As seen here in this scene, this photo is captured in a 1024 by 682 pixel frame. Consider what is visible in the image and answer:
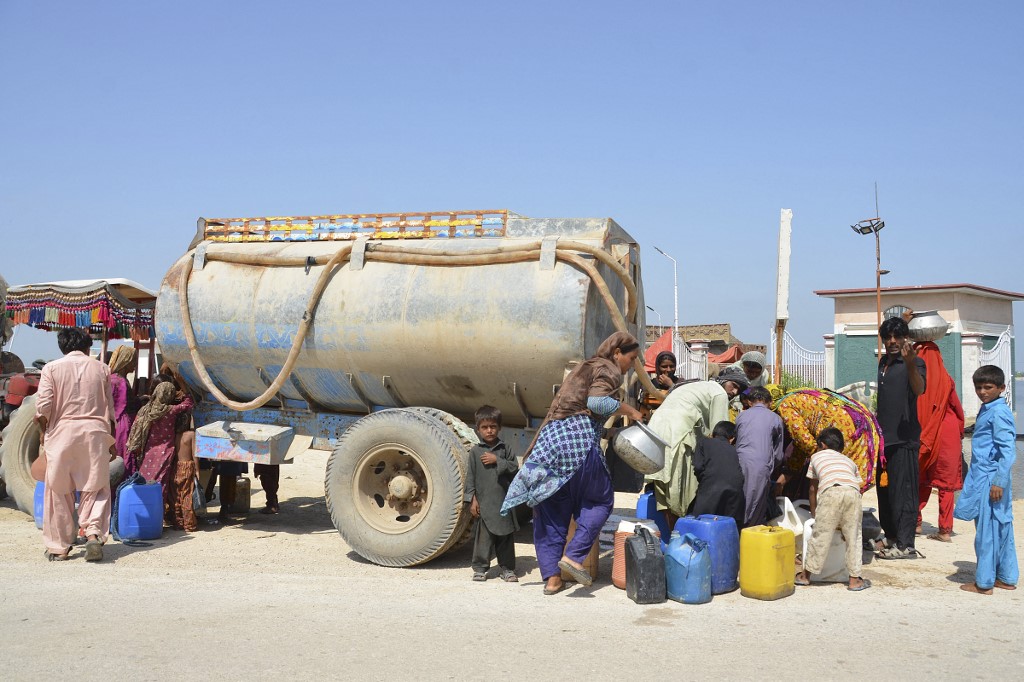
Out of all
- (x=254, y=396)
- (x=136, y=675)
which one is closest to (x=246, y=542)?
(x=254, y=396)

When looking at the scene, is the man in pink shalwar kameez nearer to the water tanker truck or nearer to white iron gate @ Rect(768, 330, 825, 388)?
the water tanker truck

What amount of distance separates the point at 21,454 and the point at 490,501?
5.34 m

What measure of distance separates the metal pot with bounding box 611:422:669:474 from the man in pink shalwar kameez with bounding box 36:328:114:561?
13.0 ft

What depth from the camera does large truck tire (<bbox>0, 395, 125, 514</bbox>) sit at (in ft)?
27.6

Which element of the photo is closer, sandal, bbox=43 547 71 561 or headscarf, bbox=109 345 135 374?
sandal, bbox=43 547 71 561

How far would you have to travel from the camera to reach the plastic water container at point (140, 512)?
23.2ft

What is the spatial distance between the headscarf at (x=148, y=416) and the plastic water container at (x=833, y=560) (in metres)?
5.36

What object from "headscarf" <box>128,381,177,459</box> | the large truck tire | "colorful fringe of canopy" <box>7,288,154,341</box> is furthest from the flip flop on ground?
"colorful fringe of canopy" <box>7,288,154,341</box>

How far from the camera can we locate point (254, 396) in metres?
7.66

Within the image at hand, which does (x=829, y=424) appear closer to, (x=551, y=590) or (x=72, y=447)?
(x=551, y=590)

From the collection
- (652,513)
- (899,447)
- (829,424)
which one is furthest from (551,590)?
(899,447)

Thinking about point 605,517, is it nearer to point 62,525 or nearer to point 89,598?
point 89,598

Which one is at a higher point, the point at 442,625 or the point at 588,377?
the point at 588,377

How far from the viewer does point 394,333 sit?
6.71m
